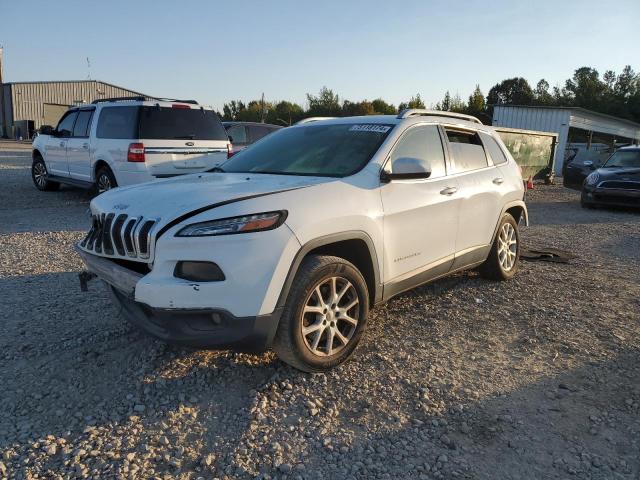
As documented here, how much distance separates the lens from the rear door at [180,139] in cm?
888

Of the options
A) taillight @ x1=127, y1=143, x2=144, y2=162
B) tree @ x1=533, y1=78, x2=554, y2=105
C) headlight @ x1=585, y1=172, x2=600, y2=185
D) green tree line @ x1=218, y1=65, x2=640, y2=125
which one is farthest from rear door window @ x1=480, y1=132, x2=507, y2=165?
tree @ x1=533, y1=78, x2=554, y2=105

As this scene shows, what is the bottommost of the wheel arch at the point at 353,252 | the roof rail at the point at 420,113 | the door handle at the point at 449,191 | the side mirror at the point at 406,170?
the wheel arch at the point at 353,252

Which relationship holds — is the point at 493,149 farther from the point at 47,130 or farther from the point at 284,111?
the point at 284,111

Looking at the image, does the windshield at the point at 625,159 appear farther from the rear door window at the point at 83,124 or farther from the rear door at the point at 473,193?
the rear door window at the point at 83,124

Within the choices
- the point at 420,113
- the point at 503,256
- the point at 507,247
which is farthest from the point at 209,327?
the point at 507,247

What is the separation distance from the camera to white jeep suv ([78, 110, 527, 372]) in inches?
114

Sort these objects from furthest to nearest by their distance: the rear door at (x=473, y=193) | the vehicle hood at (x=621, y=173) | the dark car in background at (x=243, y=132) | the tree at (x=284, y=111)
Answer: the tree at (x=284, y=111) < the dark car in background at (x=243, y=132) < the vehicle hood at (x=621, y=173) < the rear door at (x=473, y=193)

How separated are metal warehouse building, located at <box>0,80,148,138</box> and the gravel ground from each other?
53.8m

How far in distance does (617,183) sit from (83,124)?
1191 cm

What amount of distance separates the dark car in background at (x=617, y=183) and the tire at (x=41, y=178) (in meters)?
13.0

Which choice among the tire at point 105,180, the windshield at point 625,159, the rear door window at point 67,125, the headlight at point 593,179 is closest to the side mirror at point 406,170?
the tire at point 105,180

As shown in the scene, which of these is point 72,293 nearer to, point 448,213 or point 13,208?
point 448,213

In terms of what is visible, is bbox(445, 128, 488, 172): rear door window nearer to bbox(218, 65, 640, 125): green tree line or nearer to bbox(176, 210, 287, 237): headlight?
bbox(176, 210, 287, 237): headlight

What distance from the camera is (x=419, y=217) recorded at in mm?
4051
